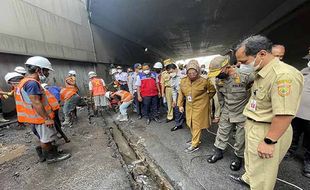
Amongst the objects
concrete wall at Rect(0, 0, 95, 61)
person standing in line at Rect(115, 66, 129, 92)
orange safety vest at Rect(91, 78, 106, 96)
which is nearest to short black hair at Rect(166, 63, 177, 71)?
orange safety vest at Rect(91, 78, 106, 96)

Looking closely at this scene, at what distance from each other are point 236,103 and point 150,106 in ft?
11.7

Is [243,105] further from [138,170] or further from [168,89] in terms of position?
[168,89]

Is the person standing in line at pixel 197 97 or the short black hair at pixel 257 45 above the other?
the short black hair at pixel 257 45

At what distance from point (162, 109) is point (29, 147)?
180 inches

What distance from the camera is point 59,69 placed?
8.54 m

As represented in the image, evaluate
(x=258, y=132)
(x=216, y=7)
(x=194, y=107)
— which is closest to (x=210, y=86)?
(x=194, y=107)

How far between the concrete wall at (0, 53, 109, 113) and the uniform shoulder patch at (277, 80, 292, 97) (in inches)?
289

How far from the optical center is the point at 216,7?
10117 millimetres

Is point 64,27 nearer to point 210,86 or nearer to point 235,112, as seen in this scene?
point 210,86

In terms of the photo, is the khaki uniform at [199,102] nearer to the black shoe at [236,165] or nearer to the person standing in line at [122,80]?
the black shoe at [236,165]

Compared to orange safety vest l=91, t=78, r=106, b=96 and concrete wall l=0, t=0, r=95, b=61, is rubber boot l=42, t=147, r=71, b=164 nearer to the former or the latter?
orange safety vest l=91, t=78, r=106, b=96

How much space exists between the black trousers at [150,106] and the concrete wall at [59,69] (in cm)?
454

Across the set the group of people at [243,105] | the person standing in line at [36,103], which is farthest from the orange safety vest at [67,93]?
the person standing in line at [36,103]

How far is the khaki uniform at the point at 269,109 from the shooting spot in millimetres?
1505
